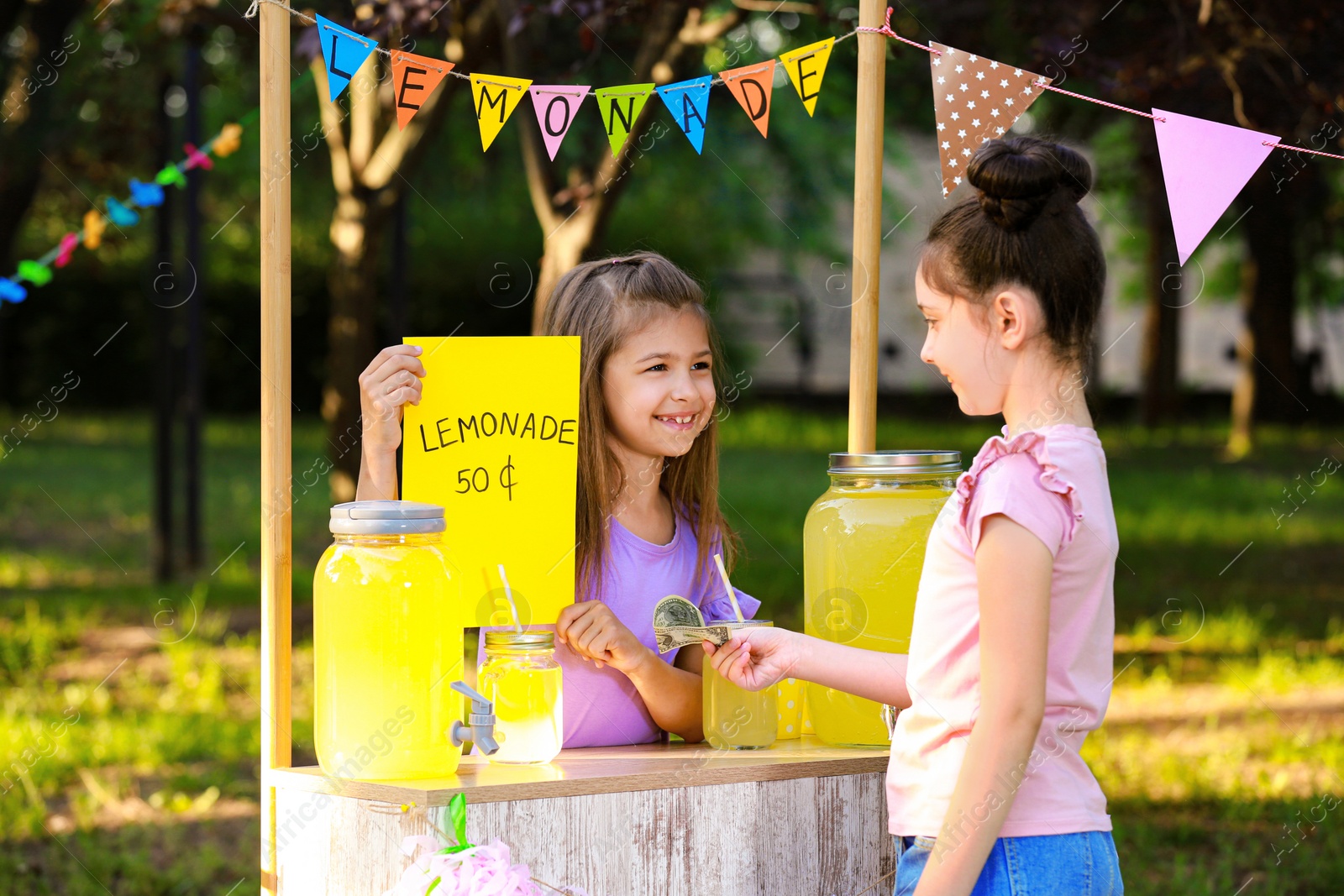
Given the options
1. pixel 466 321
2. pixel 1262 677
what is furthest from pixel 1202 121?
pixel 466 321

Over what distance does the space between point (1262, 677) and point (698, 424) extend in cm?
433

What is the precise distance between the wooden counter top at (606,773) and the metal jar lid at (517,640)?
15 centimetres

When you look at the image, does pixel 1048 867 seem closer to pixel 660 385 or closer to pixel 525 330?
pixel 660 385

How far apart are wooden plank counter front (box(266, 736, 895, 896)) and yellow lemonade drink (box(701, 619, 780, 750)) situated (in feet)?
0.10

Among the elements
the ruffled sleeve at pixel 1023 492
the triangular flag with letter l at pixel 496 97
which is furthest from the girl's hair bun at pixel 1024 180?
the triangular flag with letter l at pixel 496 97

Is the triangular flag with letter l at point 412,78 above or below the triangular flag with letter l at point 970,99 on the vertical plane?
above

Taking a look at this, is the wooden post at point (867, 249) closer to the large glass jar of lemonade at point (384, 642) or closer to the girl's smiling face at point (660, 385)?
the girl's smiling face at point (660, 385)

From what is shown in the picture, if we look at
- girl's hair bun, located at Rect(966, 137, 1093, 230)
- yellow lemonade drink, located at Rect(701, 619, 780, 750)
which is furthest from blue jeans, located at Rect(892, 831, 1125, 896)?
girl's hair bun, located at Rect(966, 137, 1093, 230)

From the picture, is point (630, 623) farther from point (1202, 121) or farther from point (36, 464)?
point (36, 464)

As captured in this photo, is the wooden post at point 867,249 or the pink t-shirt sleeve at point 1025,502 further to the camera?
the wooden post at point 867,249

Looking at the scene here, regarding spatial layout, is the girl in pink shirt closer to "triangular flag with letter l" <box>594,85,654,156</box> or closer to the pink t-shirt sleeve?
the pink t-shirt sleeve

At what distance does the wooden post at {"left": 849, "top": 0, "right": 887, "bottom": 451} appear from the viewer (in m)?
2.00

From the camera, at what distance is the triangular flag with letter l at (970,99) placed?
1958 millimetres

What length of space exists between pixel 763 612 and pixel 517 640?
445 centimetres
